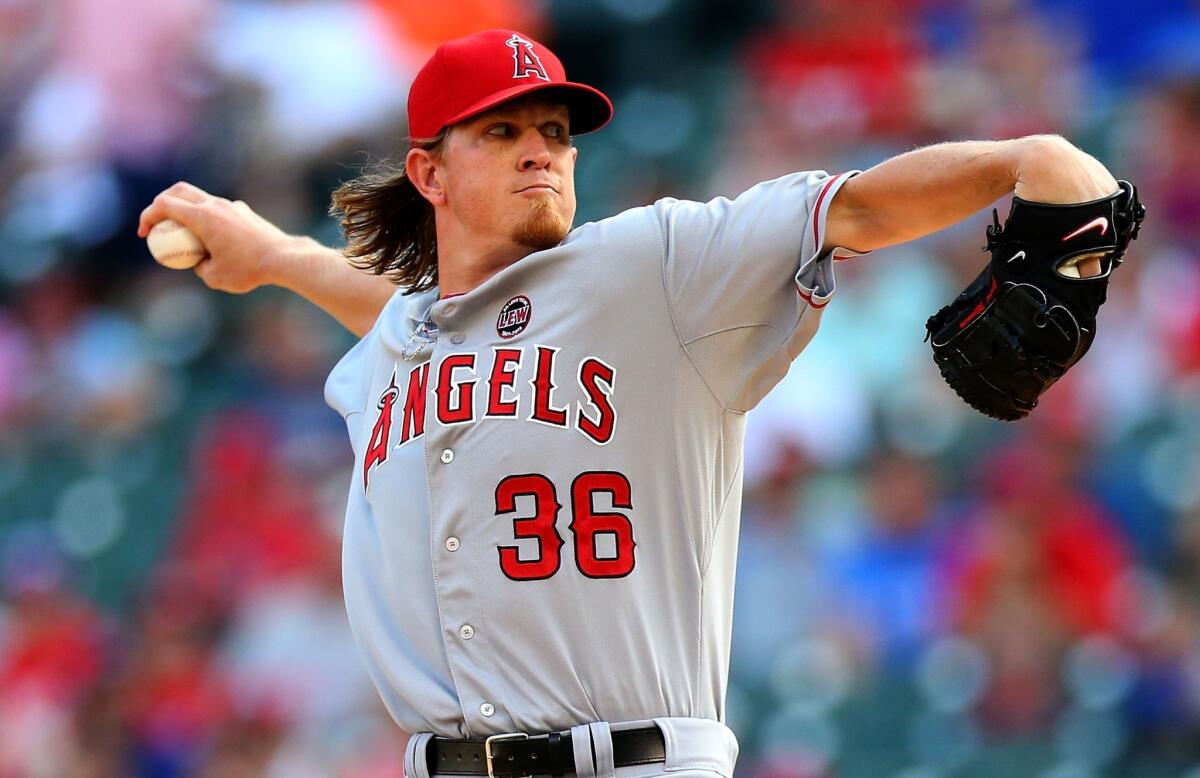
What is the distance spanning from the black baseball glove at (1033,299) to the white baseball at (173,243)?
188 centimetres

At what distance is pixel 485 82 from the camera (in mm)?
3010

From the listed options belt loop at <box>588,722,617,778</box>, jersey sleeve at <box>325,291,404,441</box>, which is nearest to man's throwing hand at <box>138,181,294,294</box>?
jersey sleeve at <box>325,291,404,441</box>

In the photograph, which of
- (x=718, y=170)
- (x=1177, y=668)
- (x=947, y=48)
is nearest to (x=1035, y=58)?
(x=947, y=48)

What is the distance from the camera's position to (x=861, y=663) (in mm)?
5859

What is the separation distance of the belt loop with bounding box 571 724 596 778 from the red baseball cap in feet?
3.78

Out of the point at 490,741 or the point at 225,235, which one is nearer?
the point at 490,741

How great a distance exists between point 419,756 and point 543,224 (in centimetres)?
98

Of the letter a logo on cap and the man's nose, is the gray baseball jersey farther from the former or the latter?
the letter a logo on cap

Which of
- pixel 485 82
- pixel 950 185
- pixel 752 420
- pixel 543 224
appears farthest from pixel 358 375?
pixel 752 420

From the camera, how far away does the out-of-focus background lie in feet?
19.0

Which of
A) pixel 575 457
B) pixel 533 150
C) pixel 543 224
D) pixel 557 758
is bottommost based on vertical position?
pixel 557 758

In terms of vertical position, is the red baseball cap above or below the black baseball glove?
above

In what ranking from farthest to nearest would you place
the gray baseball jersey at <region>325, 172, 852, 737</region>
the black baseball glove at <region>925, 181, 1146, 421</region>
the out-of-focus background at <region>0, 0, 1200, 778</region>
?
the out-of-focus background at <region>0, 0, 1200, 778</region>
the gray baseball jersey at <region>325, 172, 852, 737</region>
the black baseball glove at <region>925, 181, 1146, 421</region>

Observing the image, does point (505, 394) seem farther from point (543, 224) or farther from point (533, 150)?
point (533, 150)
